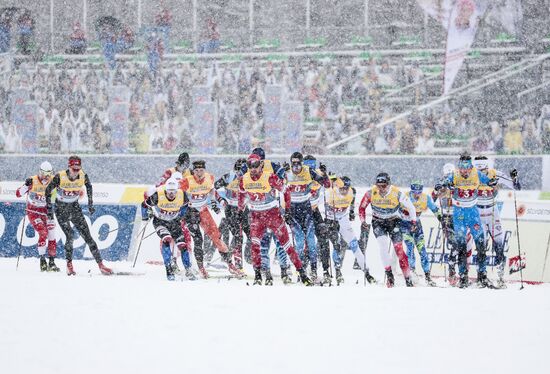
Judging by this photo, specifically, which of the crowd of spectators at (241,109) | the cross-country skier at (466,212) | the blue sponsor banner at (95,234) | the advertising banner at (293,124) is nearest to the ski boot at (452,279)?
the cross-country skier at (466,212)

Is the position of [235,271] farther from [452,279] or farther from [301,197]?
[452,279]

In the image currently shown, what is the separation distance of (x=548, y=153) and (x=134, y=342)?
16136 mm

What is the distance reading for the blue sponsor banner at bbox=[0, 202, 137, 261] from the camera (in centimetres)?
1595

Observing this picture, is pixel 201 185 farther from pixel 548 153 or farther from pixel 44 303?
pixel 548 153

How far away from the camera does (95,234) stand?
16.2 metres

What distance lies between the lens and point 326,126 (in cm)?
2305

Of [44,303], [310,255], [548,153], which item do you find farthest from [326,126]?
[44,303]

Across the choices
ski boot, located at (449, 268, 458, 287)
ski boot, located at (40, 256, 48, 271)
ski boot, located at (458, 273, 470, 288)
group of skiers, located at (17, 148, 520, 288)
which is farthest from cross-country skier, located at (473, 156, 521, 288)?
ski boot, located at (40, 256, 48, 271)

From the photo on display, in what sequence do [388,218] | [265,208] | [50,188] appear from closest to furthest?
[265,208] → [388,218] → [50,188]

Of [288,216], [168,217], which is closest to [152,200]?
[168,217]

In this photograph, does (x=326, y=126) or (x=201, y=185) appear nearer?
(x=201, y=185)

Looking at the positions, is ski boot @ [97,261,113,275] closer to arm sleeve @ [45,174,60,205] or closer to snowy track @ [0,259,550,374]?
arm sleeve @ [45,174,60,205]

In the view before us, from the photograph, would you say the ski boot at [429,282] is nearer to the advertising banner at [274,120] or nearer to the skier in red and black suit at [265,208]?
the skier in red and black suit at [265,208]

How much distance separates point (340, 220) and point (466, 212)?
91.8 inches
